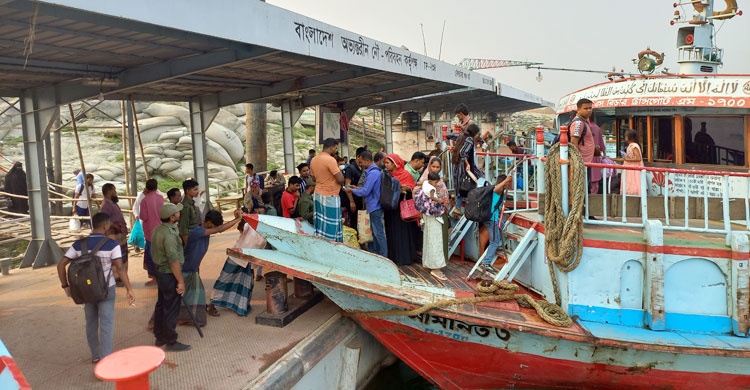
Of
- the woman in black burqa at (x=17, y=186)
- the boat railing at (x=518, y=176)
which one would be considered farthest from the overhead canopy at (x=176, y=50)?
the woman in black burqa at (x=17, y=186)

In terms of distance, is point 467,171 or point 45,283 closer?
point 467,171

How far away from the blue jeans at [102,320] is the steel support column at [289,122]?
8786 millimetres

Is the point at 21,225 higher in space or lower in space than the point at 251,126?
lower

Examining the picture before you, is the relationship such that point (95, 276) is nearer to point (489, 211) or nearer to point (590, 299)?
point (489, 211)

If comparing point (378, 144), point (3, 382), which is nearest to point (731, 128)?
point (3, 382)

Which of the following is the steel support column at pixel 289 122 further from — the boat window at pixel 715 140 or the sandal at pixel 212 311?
the boat window at pixel 715 140

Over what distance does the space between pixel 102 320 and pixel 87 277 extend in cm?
47

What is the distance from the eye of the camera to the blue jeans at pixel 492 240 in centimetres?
640

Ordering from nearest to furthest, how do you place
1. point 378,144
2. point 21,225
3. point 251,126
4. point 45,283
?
1. point 45,283
2. point 21,225
3. point 251,126
4. point 378,144

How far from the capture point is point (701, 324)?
16.7ft

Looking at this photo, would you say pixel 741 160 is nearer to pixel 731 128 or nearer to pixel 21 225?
pixel 731 128

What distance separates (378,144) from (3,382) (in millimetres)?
28878

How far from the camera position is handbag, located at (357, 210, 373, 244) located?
6855 millimetres

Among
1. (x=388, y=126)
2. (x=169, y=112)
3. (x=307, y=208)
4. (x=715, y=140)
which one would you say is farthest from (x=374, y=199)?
(x=169, y=112)
